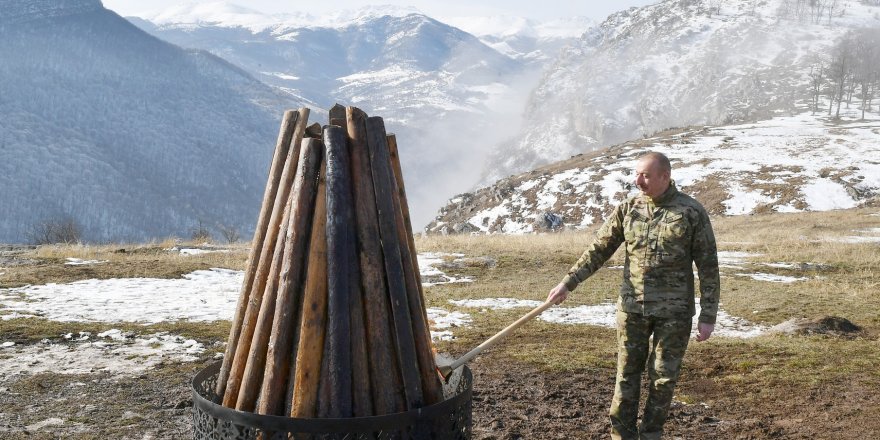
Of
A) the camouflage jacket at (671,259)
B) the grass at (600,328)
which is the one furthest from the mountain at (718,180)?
the camouflage jacket at (671,259)

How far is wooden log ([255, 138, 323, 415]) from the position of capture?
321cm

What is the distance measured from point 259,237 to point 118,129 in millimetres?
138486

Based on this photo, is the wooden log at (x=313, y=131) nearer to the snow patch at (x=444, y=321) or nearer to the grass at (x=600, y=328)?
the grass at (x=600, y=328)

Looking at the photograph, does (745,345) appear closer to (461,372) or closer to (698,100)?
(461,372)

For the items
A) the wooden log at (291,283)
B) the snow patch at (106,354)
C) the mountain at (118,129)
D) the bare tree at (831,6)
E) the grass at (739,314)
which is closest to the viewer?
the wooden log at (291,283)

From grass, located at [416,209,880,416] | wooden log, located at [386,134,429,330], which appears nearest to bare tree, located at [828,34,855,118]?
grass, located at [416,209,880,416]

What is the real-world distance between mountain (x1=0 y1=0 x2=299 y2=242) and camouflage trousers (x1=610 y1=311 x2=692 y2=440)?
99780mm

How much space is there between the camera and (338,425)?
299 cm

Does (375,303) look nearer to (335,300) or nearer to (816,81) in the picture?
(335,300)

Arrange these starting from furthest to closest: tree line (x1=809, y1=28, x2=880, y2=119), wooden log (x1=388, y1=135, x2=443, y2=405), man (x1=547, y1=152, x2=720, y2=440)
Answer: tree line (x1=809, y1=28, x2=880, y2=119), man (x1=547, y1=152, x2=720, y2=440), wooden log (x1=388, y1=135, x2=443, y2=405)

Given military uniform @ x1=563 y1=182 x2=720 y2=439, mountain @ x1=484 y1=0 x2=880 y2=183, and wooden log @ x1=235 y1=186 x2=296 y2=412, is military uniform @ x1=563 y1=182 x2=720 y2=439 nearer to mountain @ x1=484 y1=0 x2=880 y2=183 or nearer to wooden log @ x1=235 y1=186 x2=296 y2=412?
wooden log @ x1=235 y1=186 x2=296 y2=412

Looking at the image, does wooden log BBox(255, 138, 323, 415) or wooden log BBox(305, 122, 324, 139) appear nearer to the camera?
wooden log BBox(255, 138, 323, 415)

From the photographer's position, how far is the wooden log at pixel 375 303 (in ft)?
10.6

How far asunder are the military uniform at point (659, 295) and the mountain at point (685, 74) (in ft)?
372
